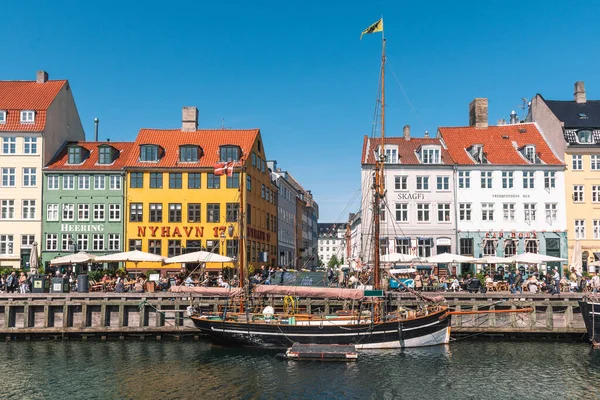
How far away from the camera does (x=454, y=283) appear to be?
40.5 metres

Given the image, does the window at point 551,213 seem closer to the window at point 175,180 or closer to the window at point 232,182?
the window at point 232,182

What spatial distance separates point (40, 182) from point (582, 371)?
4711 cm

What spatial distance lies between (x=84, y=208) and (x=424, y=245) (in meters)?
31.2

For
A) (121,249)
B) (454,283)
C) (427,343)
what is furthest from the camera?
(121,249)

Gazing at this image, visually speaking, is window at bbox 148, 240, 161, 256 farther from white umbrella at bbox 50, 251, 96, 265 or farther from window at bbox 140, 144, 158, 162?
white umbrella at bbox 50, 251, 96, 265

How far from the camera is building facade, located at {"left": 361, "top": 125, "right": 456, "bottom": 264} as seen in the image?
57438mm

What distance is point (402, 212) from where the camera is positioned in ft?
190

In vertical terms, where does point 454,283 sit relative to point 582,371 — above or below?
above

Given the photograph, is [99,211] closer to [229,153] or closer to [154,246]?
[154,246]

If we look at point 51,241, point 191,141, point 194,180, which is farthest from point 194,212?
point 51,241

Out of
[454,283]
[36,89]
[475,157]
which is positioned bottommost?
[454,283]

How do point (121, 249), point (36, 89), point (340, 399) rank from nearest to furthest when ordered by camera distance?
point (340, 399)
point (121, 249)
point (36, 89)

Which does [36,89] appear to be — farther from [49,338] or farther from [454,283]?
[454,283]

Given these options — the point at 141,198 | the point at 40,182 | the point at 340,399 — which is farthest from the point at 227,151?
the point at 340,399
